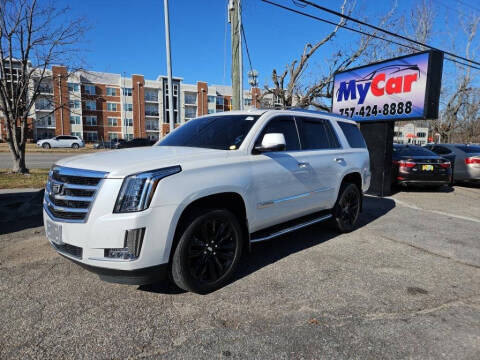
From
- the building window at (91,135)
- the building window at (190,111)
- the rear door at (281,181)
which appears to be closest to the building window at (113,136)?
the building window at (91,135)

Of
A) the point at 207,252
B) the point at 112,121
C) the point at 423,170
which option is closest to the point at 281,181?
the point at 207,252

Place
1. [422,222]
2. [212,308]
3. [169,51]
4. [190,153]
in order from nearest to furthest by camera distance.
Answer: [212,308] < [190,153] < [422,222] < [169,51]

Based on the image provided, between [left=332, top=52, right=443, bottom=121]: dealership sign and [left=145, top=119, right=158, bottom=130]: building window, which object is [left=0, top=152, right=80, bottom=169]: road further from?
[left=145, top=119, right=158, bottom=130]: building window

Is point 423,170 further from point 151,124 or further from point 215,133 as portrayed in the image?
point 151,124

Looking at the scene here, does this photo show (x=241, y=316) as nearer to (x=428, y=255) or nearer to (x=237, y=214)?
(x=237, y=214)

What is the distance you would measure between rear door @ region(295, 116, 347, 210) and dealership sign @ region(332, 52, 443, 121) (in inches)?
178

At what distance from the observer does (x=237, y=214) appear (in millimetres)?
3340

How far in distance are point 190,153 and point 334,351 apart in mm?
2086

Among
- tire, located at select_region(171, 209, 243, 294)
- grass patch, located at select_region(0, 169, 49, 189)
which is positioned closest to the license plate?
tire, located at select_region(171, 209, 243, 294)

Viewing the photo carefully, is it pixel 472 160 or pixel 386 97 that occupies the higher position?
pixel 386 97

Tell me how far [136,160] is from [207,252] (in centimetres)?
110

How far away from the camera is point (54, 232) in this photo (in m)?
2.76

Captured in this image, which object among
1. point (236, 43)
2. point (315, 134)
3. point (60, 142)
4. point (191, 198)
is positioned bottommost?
point (60, 142)

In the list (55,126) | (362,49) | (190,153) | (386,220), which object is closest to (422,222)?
(386,220)
